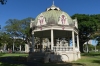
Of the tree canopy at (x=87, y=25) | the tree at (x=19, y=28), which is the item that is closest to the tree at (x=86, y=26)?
the tree canopy at (x=87, y=25)

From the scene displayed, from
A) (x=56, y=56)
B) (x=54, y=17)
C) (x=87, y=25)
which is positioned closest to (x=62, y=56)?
(x=56, y=56)

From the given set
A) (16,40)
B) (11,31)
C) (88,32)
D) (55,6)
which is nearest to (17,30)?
(11,31)

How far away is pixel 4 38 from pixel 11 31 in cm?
539

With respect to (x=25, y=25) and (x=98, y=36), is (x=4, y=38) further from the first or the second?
(x=98, y=36)

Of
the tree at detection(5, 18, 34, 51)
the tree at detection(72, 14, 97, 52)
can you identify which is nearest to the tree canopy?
the tree at detection(72, 14, 97, 52)

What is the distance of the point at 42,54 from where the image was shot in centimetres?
2875

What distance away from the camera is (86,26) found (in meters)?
56.2

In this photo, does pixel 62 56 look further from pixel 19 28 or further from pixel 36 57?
pixel 19 28

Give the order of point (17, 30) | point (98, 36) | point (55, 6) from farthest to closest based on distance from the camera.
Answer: point (17, 30) < point (98, 36) < point (55, 6)

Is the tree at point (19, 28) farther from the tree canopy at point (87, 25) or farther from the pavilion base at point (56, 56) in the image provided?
the pavilion base at point (56, 56)

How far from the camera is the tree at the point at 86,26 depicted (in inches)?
2218

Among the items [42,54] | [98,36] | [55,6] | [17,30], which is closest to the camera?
[42,54]

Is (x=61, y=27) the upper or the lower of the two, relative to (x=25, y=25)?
lower

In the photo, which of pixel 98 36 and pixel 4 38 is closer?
pixel 98 36
